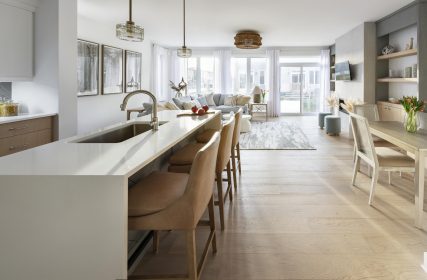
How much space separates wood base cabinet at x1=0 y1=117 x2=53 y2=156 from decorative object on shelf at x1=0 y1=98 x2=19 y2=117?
300mm

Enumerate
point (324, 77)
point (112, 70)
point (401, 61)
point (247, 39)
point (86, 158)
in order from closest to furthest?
1. point (86, 158)
2. point (401, 61)
3. point (112, 70)
4. point (247, 39)
5. point (324, 77)

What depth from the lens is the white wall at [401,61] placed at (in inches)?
268

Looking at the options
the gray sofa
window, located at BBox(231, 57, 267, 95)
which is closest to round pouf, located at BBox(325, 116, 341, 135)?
the gray sofa

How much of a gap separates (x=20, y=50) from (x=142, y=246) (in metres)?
3.33

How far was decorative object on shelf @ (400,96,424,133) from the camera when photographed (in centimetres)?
383

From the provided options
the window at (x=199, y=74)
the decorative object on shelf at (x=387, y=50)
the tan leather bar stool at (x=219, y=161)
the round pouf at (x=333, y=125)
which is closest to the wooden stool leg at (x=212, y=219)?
the tan leather bar stool at (x=219, y=161)

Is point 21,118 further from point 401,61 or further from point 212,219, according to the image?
point 401,61

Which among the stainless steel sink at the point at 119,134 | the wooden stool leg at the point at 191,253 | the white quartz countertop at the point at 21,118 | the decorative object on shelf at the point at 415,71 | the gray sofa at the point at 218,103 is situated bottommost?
the wooden stool leg at the point at 191,253

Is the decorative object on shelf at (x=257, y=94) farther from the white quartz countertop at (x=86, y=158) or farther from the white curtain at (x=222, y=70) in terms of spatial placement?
the white quartz countertop at (x=86, y=158)

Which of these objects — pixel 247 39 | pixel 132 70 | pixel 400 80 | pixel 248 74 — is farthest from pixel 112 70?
pixel 248 74

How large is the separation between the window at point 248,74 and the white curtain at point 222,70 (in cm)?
44

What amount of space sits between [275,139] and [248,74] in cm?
641

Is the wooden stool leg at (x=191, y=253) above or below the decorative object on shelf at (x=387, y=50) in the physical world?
below

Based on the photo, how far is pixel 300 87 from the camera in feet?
46.7
